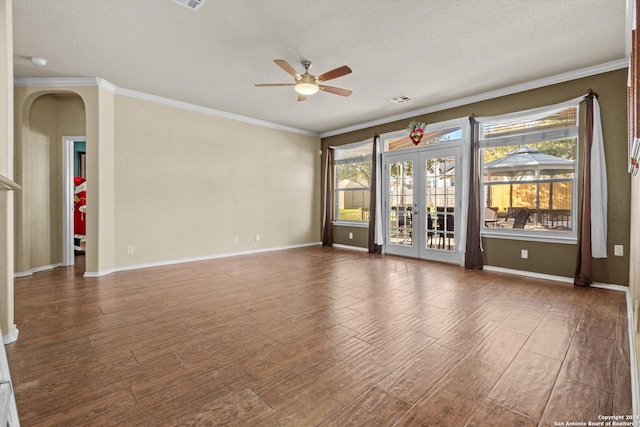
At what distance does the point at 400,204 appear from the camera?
21.0 ft

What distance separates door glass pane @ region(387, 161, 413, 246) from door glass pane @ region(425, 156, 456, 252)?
400 mm

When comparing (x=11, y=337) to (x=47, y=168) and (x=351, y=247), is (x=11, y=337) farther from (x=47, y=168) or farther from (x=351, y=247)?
(x=351, y=247)

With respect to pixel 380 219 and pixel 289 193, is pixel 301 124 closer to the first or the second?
pixel 289 193

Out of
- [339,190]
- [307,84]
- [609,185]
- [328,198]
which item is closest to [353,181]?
[339,190]

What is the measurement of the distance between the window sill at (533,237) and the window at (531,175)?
2 centimetres

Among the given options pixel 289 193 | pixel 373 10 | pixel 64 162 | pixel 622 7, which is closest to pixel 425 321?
pixel 373 10

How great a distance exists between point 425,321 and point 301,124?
5.39m

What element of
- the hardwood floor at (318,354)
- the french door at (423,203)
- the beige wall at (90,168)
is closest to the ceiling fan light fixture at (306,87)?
the hardwood floor at (318,354)

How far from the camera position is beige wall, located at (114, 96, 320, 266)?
4.97 m

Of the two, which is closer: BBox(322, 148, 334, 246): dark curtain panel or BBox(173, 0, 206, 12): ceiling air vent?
BBox(173, 0, 206, 12): ceiling air vent

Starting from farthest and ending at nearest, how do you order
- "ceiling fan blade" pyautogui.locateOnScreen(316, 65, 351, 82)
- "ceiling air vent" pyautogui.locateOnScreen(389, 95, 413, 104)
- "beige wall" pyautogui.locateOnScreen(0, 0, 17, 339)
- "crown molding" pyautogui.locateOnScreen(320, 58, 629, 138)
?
1. "ceiling air vent" pyautogui.locateOnScreen(389, 95, 413, 104)
2. "crown molding" pyautogui.locateOnScreen(320, 58, 629, 138)
3. "ceiling fan blade" pyautogui.locateOnScreen(316, 65, 351, 82)
4. "beige wall" pyautogui.locateOnScreen(0, 0, 17, 339)

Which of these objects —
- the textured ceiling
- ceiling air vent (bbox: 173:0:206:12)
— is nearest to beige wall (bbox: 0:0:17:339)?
the textured ceiling

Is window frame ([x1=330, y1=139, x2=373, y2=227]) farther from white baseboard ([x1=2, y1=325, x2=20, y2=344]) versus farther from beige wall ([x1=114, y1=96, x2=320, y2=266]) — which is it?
white baseboard ([x1=2, y1=325, x2=20, y2=344])

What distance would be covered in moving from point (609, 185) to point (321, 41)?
4079mm
